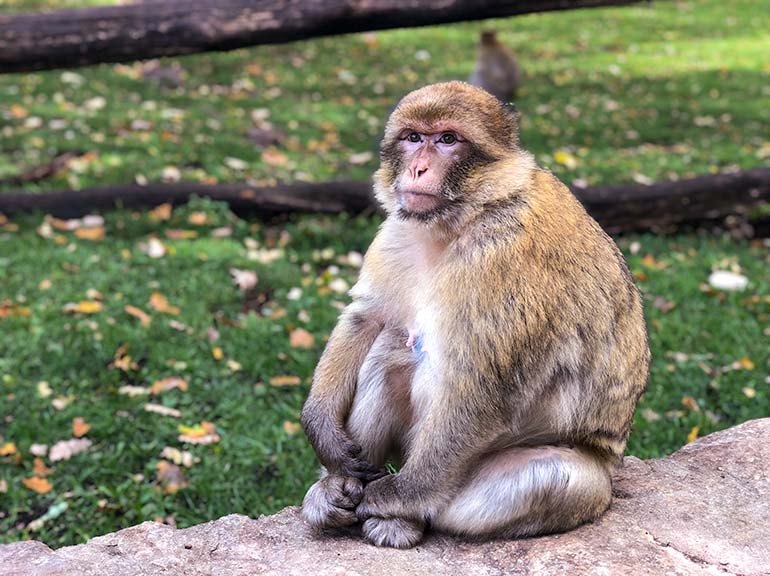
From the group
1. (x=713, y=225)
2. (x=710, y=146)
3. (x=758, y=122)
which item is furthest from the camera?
(x=758, y=122)

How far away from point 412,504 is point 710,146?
24.2ft

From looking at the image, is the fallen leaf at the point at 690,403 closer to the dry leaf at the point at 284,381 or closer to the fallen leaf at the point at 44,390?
the dry leaf at the point at 284,381

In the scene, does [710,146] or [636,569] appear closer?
[636,569]

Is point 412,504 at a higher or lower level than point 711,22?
lower

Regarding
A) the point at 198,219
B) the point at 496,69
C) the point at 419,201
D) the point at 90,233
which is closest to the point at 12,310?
the point at 90,233

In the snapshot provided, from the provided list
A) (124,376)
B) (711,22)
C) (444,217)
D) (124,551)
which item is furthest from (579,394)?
(711,22)

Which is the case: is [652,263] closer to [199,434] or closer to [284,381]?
[284,381]

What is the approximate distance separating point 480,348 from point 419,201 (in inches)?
17.9

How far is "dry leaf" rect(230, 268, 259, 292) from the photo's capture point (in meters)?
6.27

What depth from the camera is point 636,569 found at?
9.05 ft

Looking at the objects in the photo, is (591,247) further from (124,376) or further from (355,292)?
(124,376)

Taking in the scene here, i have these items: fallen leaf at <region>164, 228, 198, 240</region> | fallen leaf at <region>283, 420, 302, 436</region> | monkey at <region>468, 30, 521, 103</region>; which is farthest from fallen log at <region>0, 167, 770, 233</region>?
monkey at <region>468, 30, 521, 103</region>

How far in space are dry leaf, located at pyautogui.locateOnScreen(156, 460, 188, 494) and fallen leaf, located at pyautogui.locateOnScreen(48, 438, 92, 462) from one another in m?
0.40

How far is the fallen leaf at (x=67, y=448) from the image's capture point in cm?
457
